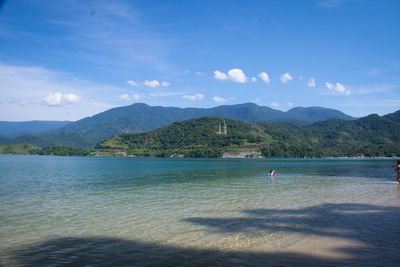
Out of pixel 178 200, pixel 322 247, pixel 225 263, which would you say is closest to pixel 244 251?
pixel 225 263

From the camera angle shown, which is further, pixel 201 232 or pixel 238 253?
pixel 201 232

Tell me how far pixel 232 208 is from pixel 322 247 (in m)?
8.77

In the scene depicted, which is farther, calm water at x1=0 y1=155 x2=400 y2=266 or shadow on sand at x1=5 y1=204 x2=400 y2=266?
calm water at x1=0 y1=155 x2=400 y2=266

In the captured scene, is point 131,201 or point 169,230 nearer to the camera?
point 169,230

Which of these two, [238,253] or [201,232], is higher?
[238,253]

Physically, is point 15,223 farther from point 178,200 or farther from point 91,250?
point 178,200

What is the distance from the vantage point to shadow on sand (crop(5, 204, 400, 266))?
31.0ft

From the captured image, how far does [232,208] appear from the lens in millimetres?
19203

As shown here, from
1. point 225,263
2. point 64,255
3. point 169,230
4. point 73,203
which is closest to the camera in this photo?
point 225,263

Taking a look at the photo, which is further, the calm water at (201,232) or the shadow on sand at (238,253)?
the calm water at (201,232)

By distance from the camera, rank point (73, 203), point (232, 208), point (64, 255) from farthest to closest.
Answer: point (73, 203) < point (232, 208) < point (64, 255)

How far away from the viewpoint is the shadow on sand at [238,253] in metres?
9.44

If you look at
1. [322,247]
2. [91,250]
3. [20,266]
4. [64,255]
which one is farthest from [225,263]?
[20,266]

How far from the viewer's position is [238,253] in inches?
404
